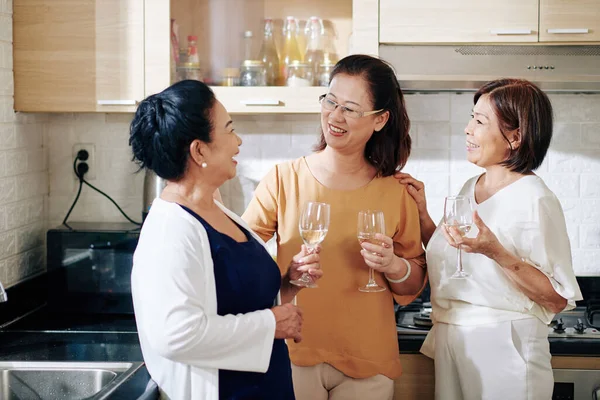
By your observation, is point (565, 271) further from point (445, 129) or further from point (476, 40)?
point (445, 129)

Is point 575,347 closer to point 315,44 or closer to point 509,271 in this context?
point 509,271

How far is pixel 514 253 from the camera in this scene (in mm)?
2010

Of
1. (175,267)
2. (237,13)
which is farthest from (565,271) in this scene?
(237,13)

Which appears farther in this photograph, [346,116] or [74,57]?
[74,57]

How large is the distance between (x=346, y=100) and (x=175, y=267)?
77 cm

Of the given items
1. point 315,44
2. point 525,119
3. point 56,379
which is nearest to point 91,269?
point 56,379

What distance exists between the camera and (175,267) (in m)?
1.51

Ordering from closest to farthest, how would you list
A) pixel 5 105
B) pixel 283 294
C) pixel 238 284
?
pixel 238 284, pixel 283 294, pixel 5 105

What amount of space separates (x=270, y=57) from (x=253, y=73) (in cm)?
9

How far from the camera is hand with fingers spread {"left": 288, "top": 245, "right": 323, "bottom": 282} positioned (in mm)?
1866

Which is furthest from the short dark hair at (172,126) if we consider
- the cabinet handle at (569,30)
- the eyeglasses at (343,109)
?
the cabinet handle at (569,30)

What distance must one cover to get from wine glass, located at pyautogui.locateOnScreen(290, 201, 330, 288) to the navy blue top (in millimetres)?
114

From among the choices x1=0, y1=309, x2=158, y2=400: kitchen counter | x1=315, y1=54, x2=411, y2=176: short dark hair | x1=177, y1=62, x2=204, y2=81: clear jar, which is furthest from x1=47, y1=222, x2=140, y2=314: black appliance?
x1=315, y1=54, x2=411, y2=176: short dark hair

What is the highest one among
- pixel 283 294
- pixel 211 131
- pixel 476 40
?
pixel 476 40
